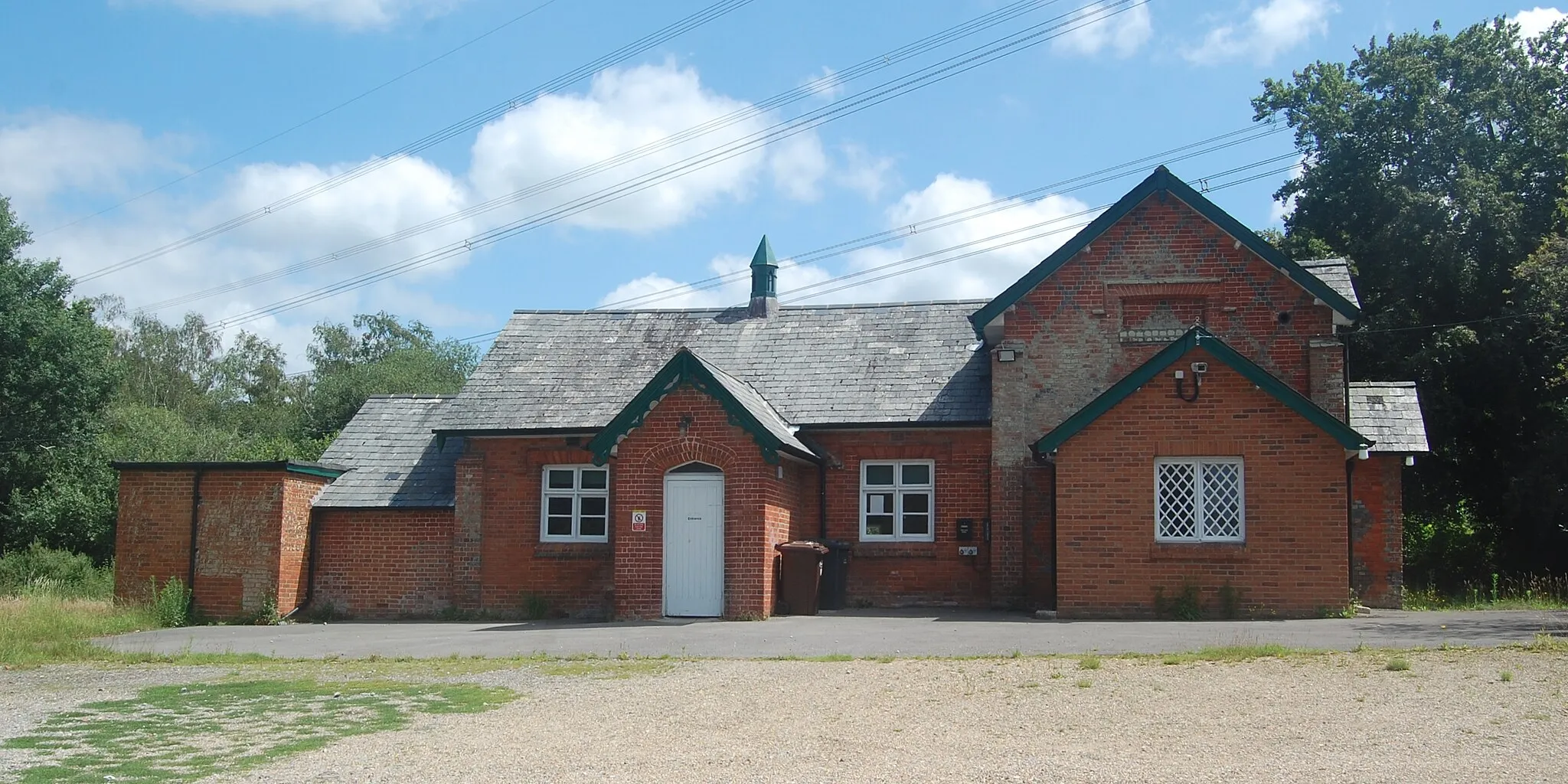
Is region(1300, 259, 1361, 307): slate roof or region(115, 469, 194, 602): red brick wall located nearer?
region(1300, 259, 1361, 307): slate roof

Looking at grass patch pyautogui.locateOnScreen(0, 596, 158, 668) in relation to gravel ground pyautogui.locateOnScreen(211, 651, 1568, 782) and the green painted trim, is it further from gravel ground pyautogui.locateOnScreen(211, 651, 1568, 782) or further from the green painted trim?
gravel ground pyautogui.locateOnScreen(211, 651, 1568, 782)

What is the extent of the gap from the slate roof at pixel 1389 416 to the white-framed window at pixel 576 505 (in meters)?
12.3

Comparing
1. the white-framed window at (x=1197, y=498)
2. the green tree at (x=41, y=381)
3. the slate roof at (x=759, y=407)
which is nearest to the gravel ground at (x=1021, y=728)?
the white-framed window at (x=1197, y=498)

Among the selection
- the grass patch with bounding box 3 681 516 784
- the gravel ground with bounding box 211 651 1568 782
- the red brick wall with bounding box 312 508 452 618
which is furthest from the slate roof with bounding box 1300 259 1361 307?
the grass patch with bounding box 3 681 516 784

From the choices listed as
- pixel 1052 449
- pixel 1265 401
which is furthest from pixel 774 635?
pixel 1265 401

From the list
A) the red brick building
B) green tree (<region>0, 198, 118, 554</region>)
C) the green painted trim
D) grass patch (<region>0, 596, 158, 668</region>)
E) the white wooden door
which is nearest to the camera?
grass patch (<region>0, 596, 158, 668</region>)

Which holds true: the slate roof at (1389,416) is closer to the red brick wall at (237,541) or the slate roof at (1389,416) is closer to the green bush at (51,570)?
the red brick wall at (237,541)

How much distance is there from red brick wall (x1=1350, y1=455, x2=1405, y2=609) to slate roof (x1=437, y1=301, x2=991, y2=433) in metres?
5.84

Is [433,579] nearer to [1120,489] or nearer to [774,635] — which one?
[774,635]

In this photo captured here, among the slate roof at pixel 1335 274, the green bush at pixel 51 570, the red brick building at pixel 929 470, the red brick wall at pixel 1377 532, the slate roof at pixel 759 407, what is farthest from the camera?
the green bush at pixel 51 570

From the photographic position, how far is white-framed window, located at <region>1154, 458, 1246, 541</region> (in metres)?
18.7

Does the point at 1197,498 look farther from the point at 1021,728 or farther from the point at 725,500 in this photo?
the point at 1021,728

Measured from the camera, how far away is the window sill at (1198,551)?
18.5 metres

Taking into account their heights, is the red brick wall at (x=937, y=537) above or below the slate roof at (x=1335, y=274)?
below
